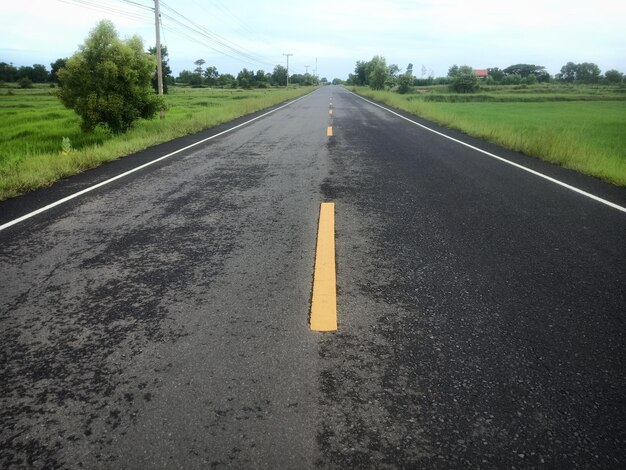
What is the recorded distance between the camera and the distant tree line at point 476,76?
7488cm

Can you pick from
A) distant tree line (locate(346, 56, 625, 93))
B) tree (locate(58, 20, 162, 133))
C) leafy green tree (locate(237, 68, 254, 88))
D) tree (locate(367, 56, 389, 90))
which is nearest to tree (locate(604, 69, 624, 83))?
distant tree line (locate(346, 56, 625, 93))

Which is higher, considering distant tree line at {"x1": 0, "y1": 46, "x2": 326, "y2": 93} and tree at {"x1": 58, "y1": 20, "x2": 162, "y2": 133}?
distant tree line at {"x1": 0, "y1": 46, "x2": 326, "y2": 93}

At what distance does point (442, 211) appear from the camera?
14.6 ft

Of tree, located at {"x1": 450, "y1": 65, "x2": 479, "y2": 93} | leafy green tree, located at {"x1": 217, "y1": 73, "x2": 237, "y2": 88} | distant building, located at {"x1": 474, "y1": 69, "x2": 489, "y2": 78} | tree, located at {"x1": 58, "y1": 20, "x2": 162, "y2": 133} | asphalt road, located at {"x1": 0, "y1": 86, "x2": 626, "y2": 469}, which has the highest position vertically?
distant building, located at {"x1": 474, "y1": 69, "x2": 489, "y2": 78}

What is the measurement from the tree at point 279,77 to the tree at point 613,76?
116 meters

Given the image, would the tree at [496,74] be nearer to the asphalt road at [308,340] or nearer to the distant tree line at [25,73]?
the distant tree line at [25,73]

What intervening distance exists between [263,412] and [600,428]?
1.37 m

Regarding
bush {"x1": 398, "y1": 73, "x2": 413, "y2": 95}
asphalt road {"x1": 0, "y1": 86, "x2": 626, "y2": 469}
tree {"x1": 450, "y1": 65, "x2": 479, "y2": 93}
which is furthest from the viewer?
bush {"x1": 398, "y1": 73, "x2": 413, "y2": 95}

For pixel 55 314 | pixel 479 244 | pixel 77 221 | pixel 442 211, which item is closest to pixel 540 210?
pixel 442 211

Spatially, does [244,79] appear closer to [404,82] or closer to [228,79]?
[228,79]

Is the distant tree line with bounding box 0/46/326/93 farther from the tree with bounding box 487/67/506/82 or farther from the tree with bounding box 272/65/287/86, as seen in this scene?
the tree with bounding box 487/67/506/82

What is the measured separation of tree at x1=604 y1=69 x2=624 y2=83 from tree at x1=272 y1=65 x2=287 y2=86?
4559 inches

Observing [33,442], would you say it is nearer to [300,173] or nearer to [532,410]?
[532,410]

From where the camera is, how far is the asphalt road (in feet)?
4.90
